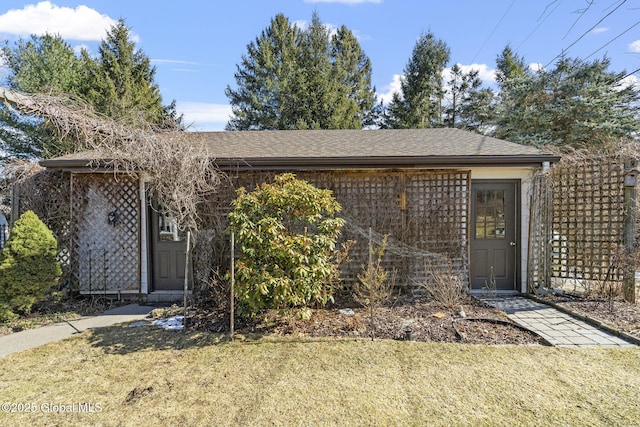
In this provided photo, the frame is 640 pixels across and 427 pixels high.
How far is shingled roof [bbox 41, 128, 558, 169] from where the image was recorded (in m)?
5.95

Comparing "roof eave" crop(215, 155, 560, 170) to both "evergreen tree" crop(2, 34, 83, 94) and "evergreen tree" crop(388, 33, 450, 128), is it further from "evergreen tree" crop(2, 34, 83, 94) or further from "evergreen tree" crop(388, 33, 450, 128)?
"evergreen tree" crop(2, 34, 83, 94)

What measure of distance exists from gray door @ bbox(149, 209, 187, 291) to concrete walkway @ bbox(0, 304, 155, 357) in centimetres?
72

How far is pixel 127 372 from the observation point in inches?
139

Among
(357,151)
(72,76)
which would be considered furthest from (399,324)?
(72,76)

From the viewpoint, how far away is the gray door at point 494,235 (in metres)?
6.57

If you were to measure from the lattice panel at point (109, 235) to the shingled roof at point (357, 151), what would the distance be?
2.35 feet

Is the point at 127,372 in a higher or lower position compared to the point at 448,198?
lower

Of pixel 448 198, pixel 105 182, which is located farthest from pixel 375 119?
pixel 105 182

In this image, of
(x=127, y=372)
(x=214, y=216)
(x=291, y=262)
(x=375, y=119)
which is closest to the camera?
(x=127, y=372)

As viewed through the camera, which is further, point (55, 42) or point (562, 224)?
point (55, 42)

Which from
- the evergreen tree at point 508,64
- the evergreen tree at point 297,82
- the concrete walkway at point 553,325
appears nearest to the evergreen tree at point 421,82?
the evergreen tree at point 297,82

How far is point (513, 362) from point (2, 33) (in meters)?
Answer: 27.1

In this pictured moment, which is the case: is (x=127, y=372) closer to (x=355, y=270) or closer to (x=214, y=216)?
(x=214, y=216)

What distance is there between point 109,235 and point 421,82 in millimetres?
20144
